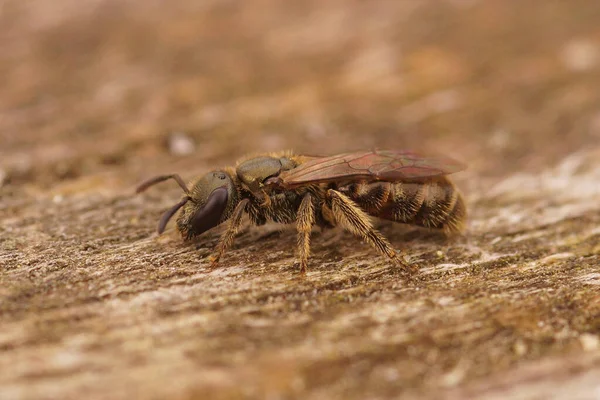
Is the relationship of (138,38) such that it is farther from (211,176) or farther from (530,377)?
(530,377)

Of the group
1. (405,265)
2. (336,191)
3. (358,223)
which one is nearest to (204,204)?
(336,191)

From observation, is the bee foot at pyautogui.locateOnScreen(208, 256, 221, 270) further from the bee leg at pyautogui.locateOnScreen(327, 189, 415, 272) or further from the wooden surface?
the bee leg at pyautogui.locateOnScreen(327, 189, 415, 272)

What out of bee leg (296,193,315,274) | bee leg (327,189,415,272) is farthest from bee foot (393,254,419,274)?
bee leg (296,193,315,274)

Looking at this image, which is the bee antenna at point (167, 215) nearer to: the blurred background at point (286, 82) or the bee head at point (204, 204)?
the bee head at point (204, 204)

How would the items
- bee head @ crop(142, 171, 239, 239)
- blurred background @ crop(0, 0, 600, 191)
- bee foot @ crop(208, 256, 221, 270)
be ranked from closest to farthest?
bee foot @ crop(208, 256, 221, 270), bee head @ crop(142, 171, 239, 239), blurred background @ crop(0, 0, 600, 191)

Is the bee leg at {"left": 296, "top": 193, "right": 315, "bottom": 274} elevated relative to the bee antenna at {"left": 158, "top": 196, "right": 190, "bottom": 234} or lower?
lower

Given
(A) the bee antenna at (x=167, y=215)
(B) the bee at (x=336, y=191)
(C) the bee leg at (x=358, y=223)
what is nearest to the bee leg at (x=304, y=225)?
(B) the bee at (x=336, y=191)

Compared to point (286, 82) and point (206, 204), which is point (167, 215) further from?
point (286, 82)
